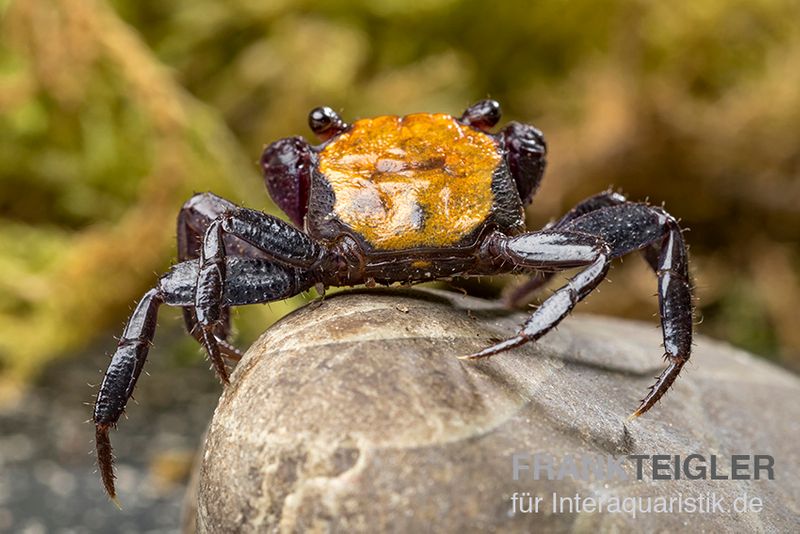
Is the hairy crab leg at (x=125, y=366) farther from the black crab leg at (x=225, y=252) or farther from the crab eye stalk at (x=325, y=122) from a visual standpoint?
the crab eye stalk at (x=325, y=122)

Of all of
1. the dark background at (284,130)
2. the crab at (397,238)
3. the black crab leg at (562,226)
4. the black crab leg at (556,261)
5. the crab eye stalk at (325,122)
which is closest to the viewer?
the black crab leg at (556,261)

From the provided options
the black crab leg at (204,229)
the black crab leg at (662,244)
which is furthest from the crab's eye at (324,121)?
the black crab leg at (662,244)

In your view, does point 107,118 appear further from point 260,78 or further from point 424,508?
point 424,508

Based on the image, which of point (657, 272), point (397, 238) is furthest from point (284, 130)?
point (657, 272)

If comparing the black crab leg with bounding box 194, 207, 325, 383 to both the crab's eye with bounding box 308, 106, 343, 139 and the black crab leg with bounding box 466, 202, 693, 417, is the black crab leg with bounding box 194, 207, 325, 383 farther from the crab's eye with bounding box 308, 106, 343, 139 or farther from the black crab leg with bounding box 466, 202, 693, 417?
the black crab leg with bounding box 466, 202, 693, 417

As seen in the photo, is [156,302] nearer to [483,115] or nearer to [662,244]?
[483,115]

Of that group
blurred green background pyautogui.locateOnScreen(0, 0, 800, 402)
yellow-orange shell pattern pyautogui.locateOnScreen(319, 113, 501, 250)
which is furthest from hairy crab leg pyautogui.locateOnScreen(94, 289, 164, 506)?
blurred green background pyautogui.locateOnScreen(0, 0, 800, 402)
